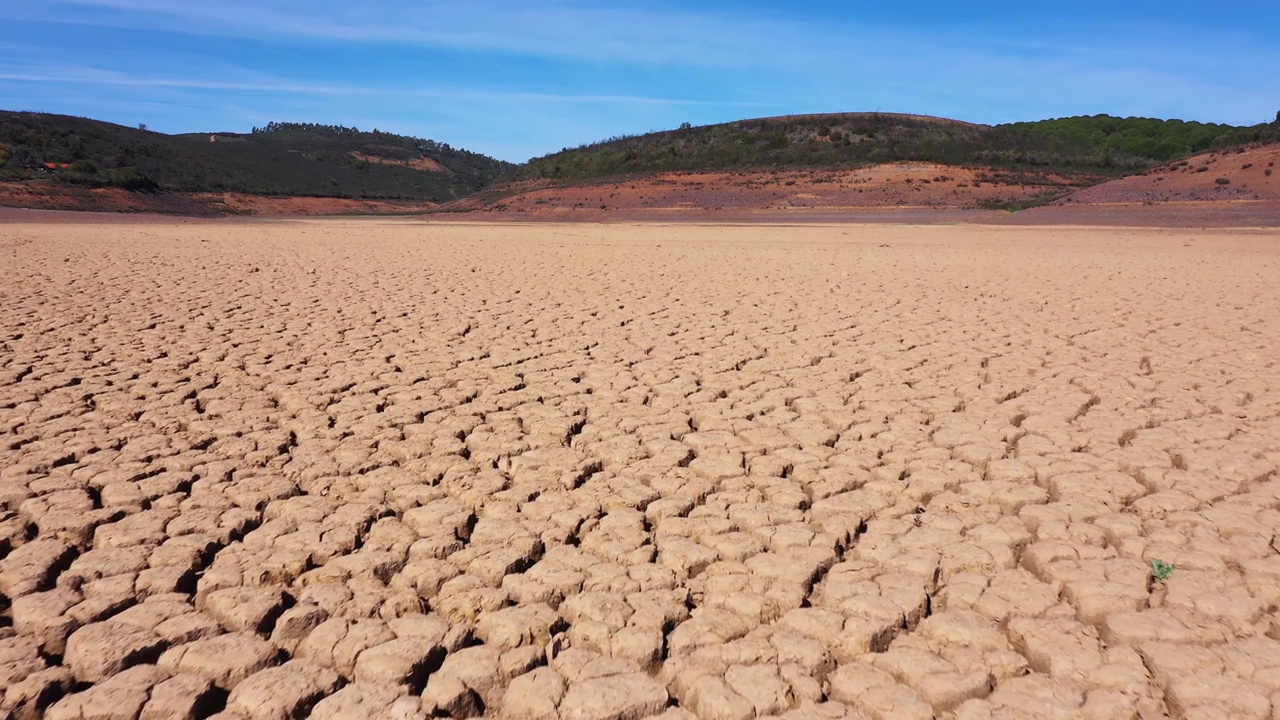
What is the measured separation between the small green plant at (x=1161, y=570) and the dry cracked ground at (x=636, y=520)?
0.04 m

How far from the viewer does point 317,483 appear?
118 inches

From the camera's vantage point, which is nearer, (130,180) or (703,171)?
(130,180)

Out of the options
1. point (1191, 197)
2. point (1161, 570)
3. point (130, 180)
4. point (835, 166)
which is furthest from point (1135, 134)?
point (1161, 570)

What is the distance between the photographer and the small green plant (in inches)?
91.4

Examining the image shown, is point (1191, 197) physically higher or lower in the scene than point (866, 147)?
lower

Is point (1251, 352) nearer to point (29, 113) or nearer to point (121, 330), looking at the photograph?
point (121, 330)

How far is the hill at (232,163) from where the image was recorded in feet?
111

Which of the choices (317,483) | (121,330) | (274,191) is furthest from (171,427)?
(274,191)

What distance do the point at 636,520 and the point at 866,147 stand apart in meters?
35.2

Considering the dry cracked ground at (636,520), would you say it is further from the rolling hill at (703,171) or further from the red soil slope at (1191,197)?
the rolling hill at (703,171)

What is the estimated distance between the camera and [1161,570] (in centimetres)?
234

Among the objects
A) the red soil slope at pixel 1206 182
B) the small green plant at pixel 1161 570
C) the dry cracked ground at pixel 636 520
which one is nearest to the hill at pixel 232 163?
the dry cracked ground at pixel 636 520

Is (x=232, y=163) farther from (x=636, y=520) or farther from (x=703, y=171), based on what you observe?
(x=636, y=520)

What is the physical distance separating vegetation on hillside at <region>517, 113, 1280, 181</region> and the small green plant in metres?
30.8
